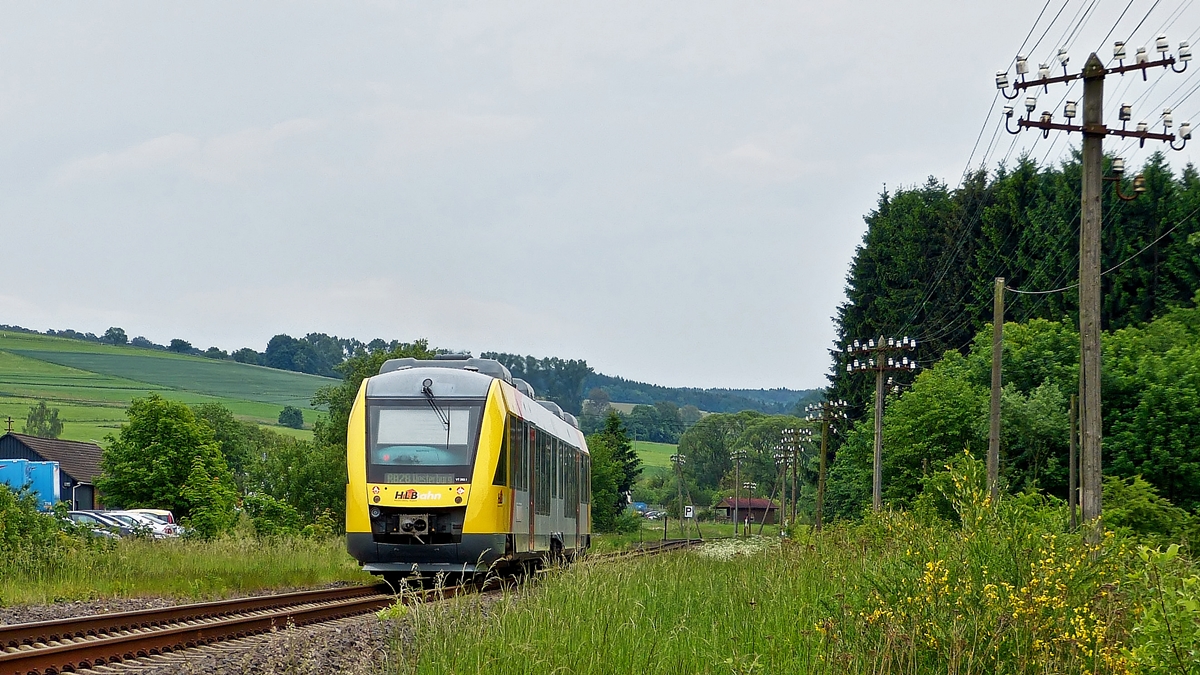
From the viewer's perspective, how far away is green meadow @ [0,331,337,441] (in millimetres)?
102000

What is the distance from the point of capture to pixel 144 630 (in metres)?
11.7

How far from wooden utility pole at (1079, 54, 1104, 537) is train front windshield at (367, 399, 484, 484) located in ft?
30.5

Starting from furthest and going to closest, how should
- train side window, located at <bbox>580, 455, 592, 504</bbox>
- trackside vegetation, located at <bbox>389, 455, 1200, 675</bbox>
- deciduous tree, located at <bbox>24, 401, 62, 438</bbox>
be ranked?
deciduous tree, located at <bbox>24, 401, 62, 438</bbox> → train side window, located at <bbox>580, 455, 592, 504</bbox> → trackside vegetation, located at <bbox>389, 455, 1200, 675</bbox>

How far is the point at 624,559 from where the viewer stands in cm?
1392

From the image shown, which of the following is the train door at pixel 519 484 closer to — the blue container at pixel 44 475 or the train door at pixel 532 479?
the train door at pixel 532 479

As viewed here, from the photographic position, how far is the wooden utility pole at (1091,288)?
1959 centimetres

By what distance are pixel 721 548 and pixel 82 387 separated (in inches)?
4027

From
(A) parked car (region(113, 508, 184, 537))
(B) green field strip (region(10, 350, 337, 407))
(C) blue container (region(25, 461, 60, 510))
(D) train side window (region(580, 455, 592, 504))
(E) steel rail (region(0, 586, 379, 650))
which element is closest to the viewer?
(E) steel rail (region(0, 586, 379, 650))

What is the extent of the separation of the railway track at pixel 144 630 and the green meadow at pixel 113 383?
87.9 metres

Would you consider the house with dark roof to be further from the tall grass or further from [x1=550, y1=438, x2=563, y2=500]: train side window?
[x1=550, y1=438, x2=563, y2=500]: train side window

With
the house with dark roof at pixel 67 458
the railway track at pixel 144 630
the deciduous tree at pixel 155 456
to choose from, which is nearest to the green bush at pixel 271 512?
the railway track at pixel 144 630

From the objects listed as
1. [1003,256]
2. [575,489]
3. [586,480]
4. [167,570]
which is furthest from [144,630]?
[1003,256]

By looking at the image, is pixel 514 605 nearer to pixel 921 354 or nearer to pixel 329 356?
pixel 921 354

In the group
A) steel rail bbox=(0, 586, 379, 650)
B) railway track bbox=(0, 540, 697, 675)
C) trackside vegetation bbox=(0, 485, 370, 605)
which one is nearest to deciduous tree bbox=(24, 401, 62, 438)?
trackside vegetation bbox=(0, 485, 370, 605)
